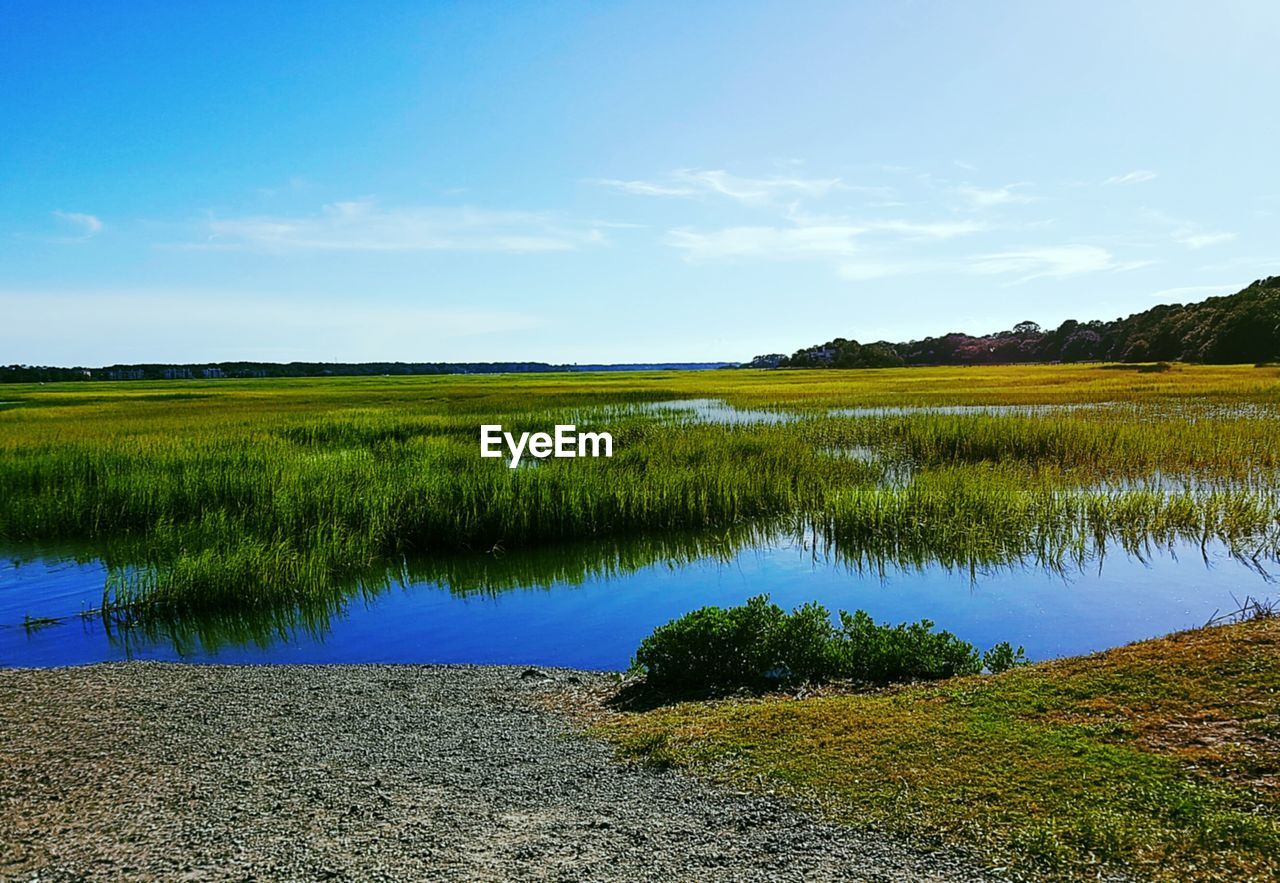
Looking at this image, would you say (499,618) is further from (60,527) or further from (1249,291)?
(1249,291)

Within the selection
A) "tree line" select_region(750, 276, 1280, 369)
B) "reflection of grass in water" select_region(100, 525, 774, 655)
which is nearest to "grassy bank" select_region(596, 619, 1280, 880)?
"reflection of grass in water" select_region(100, 525, 774, 655)

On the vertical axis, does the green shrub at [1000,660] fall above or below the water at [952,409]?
below

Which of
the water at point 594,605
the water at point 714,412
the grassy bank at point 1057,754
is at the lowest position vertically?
the water at point 594,605

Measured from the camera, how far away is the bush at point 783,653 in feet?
23.7

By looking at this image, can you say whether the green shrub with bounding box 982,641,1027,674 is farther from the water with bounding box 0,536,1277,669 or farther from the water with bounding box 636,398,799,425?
the water with bounding box 636,398,799,425

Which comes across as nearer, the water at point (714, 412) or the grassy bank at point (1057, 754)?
the grassy bank at point (1057, 754)

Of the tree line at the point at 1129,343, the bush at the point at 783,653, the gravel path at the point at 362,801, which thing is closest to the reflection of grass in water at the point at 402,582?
the gravel path at the point at 362,801

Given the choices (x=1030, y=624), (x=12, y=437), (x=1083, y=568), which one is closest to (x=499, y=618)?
(x=1030, y=624)

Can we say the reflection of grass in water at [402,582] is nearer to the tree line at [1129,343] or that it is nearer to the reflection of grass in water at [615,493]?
the reflection of grass in water at [615,493]

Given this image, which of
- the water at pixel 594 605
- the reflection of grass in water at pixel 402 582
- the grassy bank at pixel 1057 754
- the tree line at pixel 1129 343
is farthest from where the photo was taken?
the tree line at pixel 1129 343

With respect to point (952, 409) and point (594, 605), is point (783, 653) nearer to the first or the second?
point (594, 605)

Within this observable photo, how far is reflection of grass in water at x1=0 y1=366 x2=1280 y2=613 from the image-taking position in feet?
44.1

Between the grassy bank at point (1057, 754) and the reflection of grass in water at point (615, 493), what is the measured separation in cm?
772

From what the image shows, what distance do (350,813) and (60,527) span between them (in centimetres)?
1640
